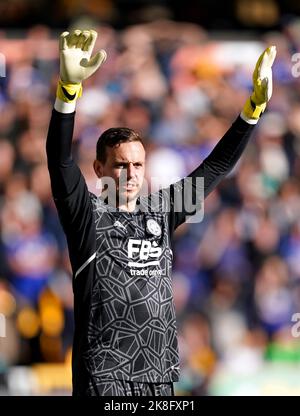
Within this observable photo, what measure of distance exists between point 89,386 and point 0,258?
369cm

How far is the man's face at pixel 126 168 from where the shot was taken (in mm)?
3268

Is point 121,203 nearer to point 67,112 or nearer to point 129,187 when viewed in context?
point 129,187

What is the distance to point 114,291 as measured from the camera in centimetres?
315

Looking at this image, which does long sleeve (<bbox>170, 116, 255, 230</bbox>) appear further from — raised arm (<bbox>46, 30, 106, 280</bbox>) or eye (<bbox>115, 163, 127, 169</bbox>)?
raised arm (<bbox>46, 30, 106, 280</bbox>)

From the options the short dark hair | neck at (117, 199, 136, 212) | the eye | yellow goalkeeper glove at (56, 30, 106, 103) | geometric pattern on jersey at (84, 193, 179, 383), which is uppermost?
yellow goalkeeper glove at (56, 30, 106, 103)

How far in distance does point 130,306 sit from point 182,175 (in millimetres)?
3950

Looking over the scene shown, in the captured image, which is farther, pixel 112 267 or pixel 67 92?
pixel 112 267

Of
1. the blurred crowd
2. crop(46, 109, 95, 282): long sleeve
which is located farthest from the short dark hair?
the blurred crowd

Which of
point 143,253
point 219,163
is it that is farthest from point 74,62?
point 219,163

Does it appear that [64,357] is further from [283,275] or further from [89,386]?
[89,386]

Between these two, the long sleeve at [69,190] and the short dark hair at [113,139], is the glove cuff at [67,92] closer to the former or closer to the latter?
the long sleeve at [69,190]

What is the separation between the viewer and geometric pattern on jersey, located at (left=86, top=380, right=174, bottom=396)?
310 centimetres

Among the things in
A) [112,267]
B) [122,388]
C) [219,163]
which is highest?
[219,163]

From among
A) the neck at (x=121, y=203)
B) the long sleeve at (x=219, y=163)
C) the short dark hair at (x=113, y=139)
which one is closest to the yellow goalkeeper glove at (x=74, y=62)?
the short dark hair at (x=113, y=139)
